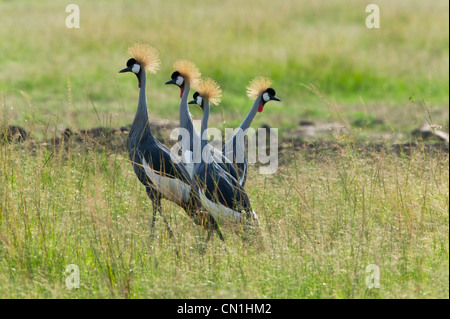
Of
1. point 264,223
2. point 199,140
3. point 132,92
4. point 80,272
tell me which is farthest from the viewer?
point 132,92

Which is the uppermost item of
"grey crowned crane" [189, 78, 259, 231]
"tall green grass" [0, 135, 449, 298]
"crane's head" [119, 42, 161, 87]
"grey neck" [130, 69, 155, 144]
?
"crane's head" [119, 42, 161, 87]

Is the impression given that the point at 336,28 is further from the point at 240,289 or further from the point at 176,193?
the point at 240,289

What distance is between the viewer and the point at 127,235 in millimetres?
4398

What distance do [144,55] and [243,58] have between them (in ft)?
23.6

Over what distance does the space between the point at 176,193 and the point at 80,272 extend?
3.81 feet

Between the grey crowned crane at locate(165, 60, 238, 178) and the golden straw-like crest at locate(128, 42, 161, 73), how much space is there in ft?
0.63

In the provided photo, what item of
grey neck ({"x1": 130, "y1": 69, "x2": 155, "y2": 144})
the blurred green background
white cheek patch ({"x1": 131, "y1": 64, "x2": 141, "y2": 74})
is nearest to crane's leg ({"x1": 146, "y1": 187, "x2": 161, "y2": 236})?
grey neck ({"x1": 130, "y1": 69, "x2": 155, "y2": 144})

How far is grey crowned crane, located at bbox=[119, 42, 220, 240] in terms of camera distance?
492 centimetres

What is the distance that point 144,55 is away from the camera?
5484 mm

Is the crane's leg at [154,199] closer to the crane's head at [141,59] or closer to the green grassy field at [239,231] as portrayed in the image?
the green grassy field at [239,231]

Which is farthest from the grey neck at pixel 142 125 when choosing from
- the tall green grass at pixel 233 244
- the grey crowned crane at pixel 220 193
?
the grey crowned crane at pixel 220 193

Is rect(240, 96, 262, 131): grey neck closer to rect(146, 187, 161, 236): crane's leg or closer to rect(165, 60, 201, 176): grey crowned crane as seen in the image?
rect(165, 60, 201, 176): grey crowned crane

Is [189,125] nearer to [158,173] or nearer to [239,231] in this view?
[158,173]

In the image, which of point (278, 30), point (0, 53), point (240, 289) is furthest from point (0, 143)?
point (278, 30)
